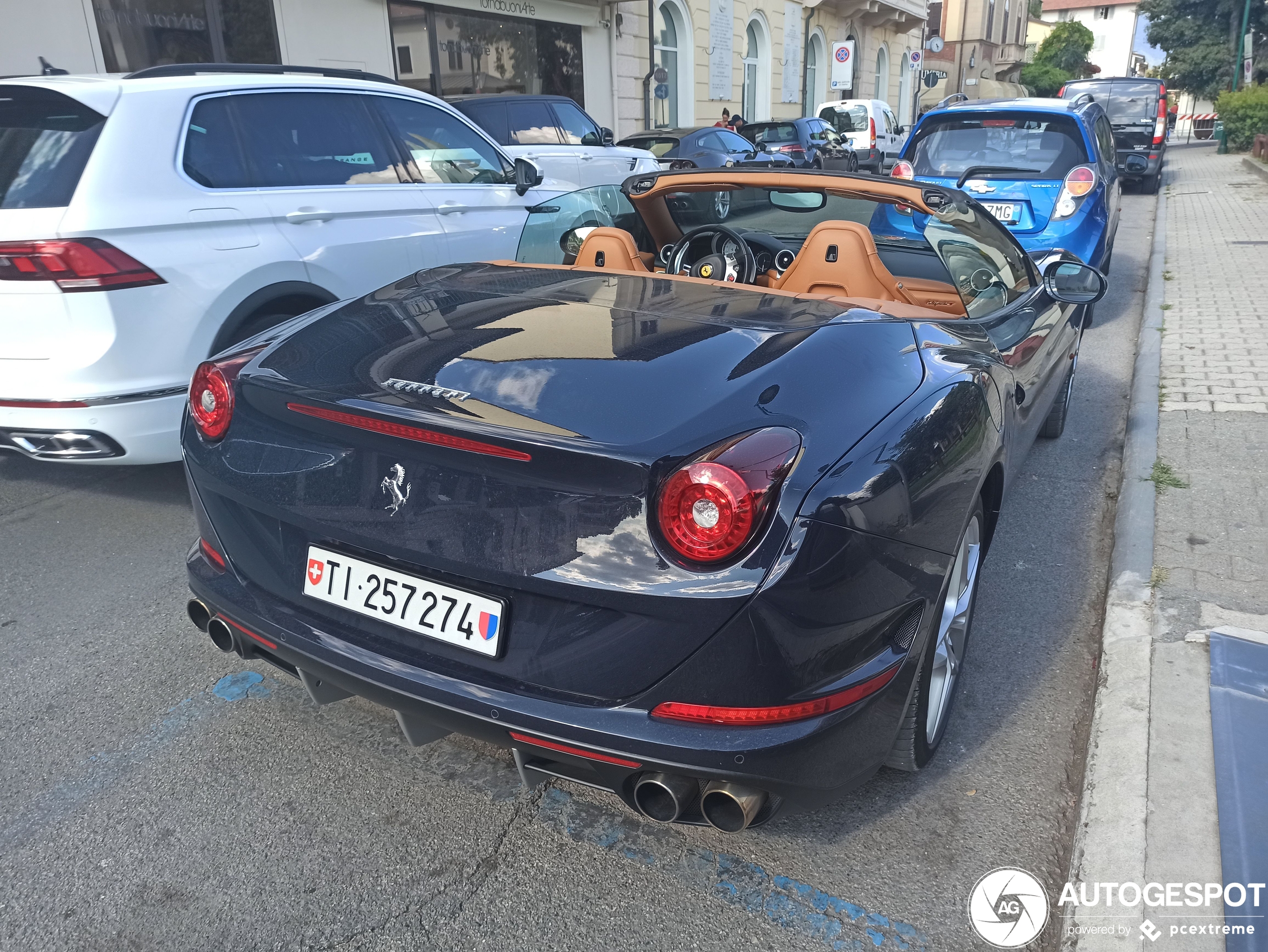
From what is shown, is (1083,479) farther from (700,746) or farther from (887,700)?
(700,746)

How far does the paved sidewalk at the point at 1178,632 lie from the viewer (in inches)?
85.0

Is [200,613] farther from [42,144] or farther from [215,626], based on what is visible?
[42,144]

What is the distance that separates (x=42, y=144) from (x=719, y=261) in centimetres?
270

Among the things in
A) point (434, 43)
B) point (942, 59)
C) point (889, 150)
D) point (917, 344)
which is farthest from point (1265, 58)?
point (917, 344)

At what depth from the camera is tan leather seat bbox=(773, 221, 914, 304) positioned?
300cm

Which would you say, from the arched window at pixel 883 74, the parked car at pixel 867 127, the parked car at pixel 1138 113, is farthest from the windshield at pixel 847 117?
the arched window at pixel 883 74

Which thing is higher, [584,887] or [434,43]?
[434,43]

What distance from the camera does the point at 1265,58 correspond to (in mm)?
40625

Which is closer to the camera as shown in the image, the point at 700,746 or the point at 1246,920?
the point at 700,746

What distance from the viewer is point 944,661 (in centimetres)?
253

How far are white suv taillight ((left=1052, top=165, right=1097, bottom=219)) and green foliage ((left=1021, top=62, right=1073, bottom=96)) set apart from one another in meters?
63.3

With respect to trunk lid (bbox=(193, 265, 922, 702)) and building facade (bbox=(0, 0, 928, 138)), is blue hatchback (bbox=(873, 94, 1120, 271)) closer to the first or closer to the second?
trunk lid (bbox=(193, 265, 922, 702))

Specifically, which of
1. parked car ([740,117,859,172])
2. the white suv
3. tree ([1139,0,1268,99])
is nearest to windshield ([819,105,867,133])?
parked car ([740,117,859,172])

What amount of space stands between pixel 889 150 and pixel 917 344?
2364 centimetres
